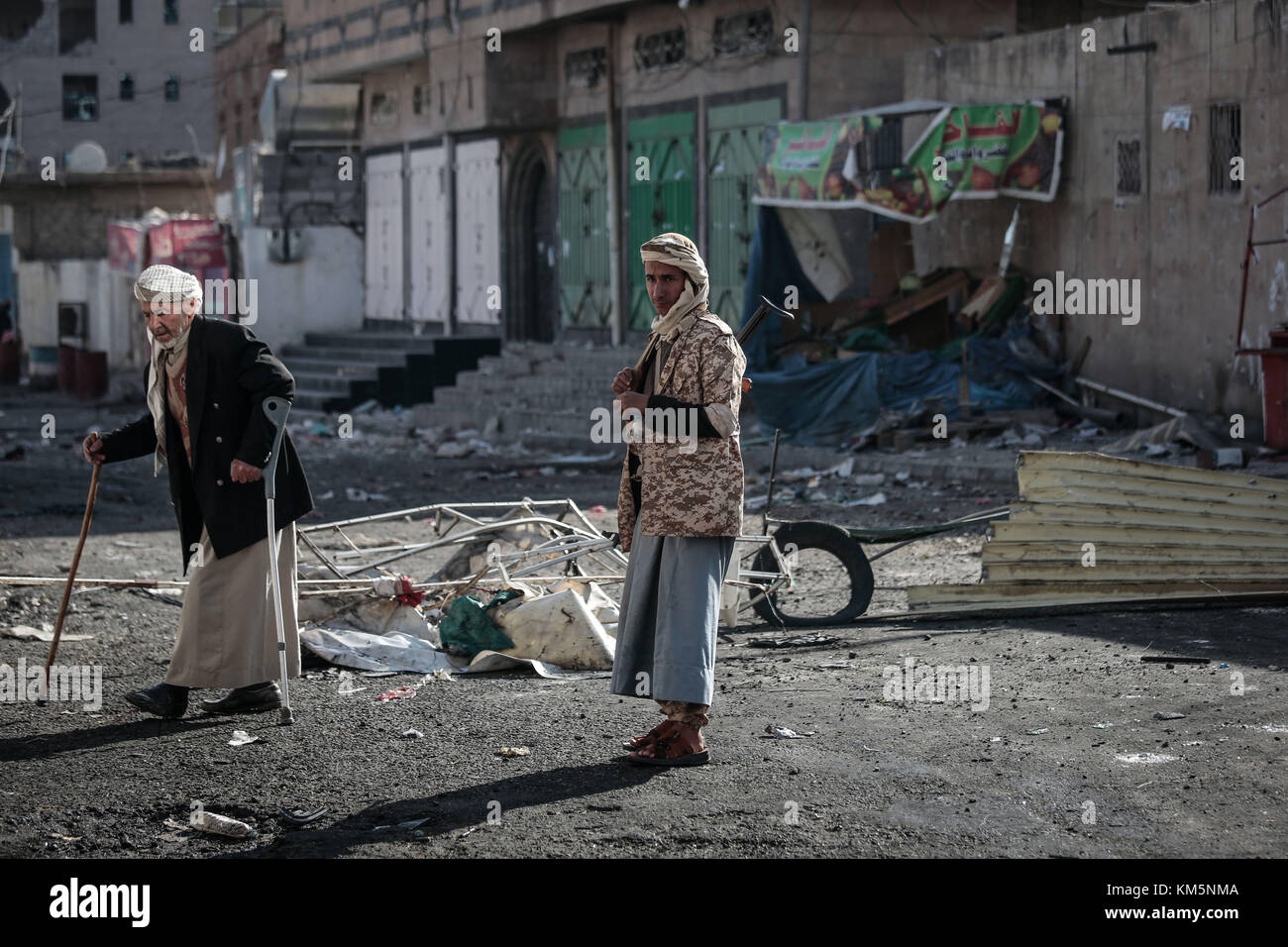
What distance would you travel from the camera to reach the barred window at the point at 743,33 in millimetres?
19547

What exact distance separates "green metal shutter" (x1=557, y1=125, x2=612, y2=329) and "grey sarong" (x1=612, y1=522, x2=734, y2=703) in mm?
17695

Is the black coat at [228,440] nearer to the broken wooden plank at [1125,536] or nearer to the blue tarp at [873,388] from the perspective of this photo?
the broken wooden plank at [1125,536]

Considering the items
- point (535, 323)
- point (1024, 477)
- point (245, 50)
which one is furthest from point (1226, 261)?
point (245, 50)

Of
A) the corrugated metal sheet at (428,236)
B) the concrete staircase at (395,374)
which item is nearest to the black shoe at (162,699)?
the concrete staircase at (395,374)

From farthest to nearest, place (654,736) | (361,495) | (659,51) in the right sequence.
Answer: (659,51) < (361,495) < (654,736)

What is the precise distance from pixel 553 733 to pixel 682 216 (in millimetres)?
16112

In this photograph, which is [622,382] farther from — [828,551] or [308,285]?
[308,285]

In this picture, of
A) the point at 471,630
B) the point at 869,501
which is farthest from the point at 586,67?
the point at 471,630

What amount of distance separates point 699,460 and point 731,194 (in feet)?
50.2

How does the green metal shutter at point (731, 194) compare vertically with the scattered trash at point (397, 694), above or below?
above

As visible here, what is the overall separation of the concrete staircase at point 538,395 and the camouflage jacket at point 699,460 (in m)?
12.5

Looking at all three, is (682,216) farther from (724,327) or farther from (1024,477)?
(724,327)

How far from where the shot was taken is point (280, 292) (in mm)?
28188

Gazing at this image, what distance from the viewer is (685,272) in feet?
17.9
